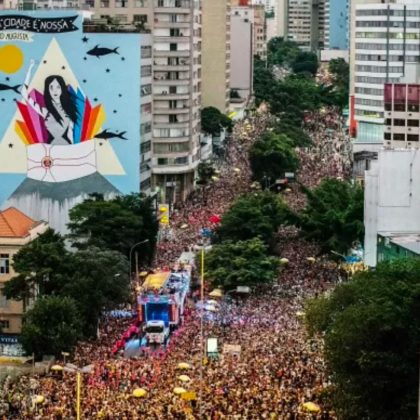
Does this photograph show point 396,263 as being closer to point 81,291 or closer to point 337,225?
point 81,291

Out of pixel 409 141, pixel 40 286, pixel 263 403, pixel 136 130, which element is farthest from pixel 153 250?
pixel 263 403

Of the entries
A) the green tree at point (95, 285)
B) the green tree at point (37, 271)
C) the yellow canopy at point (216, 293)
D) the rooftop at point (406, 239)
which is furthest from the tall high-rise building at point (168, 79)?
the green tree at point (37, 271)

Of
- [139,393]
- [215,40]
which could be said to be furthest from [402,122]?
[139,393]

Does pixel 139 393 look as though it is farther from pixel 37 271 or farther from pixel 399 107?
pixel 399 107

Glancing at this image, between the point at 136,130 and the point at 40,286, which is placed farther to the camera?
the point at 136,130

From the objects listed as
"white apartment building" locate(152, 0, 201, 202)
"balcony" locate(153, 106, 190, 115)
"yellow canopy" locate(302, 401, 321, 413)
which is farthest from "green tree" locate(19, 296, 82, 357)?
"balcony" locate(153, 106, 190, 115)

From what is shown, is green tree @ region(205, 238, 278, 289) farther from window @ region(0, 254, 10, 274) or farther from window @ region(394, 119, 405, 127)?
window @ region(394, 119, 405, 127)
